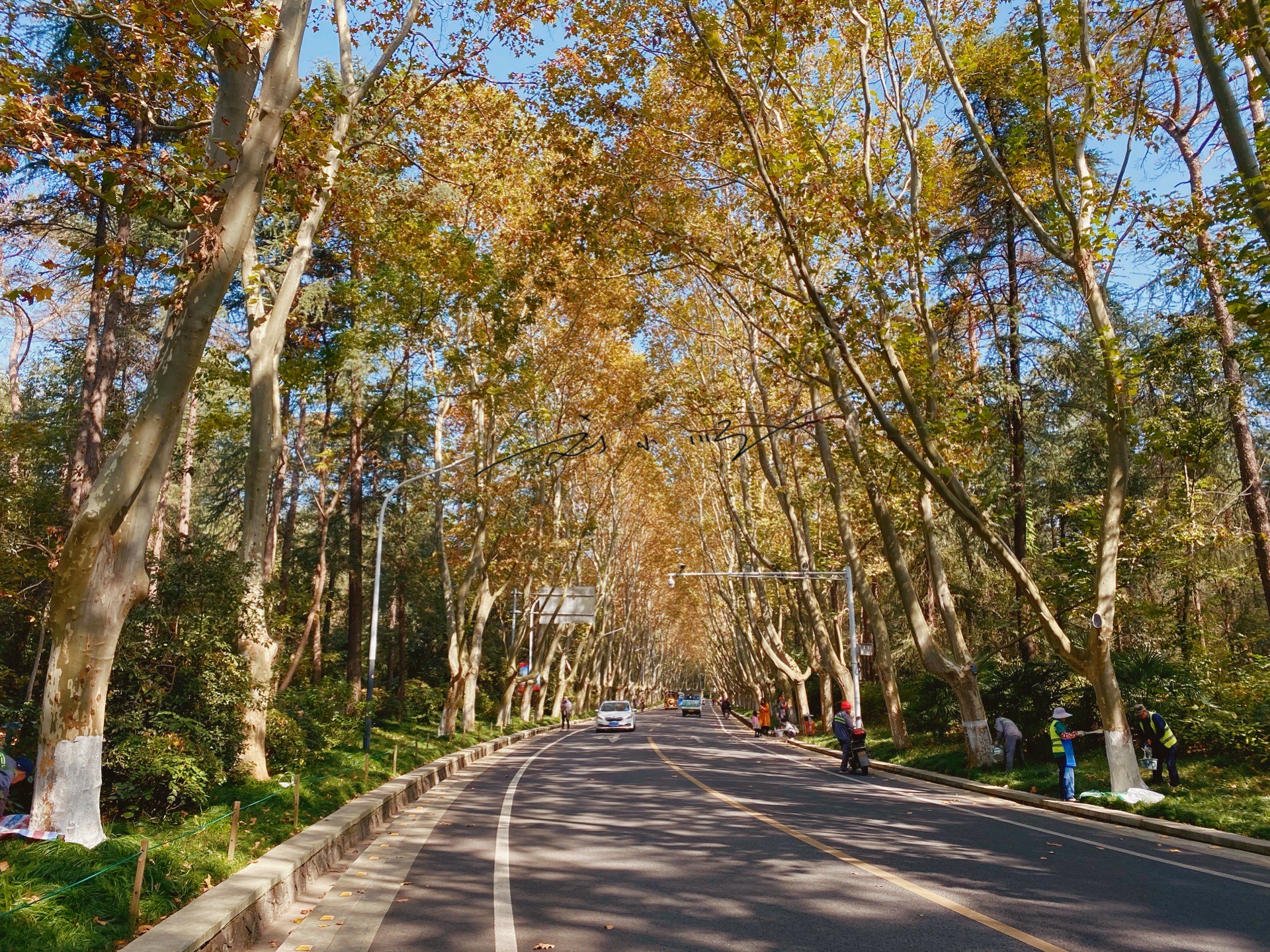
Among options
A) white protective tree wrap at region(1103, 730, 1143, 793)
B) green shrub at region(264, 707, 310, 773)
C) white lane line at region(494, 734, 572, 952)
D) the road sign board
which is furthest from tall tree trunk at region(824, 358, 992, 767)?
the road sign board

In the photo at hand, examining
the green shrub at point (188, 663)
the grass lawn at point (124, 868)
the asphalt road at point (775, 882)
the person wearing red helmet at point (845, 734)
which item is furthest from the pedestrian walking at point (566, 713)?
the green shrub at point (188, 663)

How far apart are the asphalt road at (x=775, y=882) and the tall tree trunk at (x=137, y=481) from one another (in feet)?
7.91

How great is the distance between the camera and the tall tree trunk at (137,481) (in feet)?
25.5

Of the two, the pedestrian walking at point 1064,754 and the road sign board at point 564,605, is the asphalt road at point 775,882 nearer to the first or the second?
the pedestrian walking at point 1064,754

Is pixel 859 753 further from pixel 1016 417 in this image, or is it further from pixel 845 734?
pixel 1016 417

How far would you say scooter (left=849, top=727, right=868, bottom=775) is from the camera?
806 inches

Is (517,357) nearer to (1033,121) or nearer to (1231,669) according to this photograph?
(1033,121)

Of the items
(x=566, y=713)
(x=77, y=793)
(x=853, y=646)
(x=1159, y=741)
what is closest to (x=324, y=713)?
(x=77, y=793)

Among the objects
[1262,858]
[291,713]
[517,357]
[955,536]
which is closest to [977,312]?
[955,536]

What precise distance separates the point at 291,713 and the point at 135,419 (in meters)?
10.4

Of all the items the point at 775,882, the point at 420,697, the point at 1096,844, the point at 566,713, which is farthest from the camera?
the point at 566,713

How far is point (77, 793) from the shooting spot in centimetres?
770

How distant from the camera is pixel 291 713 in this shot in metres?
17.1

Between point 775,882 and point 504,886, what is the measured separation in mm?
2317
